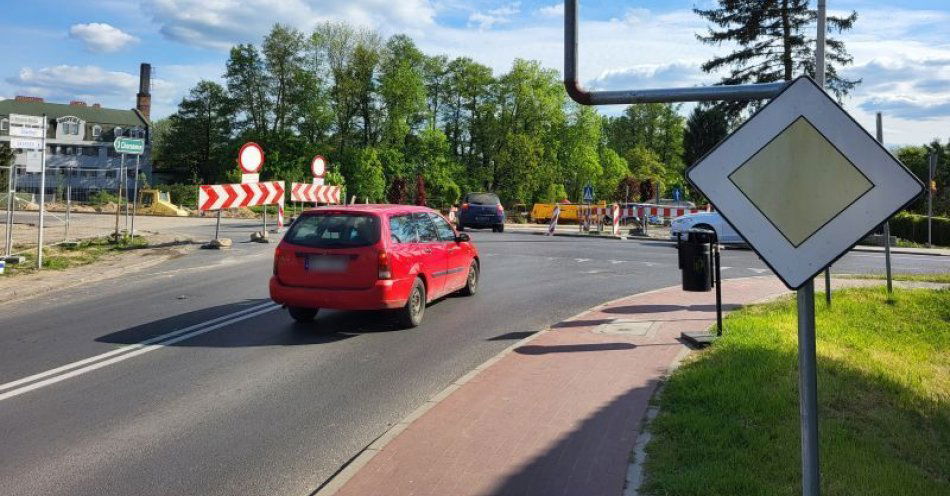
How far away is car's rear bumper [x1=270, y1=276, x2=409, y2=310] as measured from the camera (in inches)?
343

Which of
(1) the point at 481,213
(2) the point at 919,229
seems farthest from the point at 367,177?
(2) the point at 919,229

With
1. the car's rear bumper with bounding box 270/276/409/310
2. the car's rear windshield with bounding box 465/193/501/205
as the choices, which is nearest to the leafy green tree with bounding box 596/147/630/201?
the car's rear windshield with bounding box 465/193/501/205

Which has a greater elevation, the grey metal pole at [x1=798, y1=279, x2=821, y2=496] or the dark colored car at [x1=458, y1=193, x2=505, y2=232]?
the dark colored car at [x1=458, y1=193, x2=505, y2=232]

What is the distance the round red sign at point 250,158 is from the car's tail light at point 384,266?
12.3m

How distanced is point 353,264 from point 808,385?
6.73m

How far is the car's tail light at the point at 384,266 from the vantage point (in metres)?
8.73

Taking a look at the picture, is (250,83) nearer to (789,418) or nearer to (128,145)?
(128,145)

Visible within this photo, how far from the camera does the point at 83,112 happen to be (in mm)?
95875

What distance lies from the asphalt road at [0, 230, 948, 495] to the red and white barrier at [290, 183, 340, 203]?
11.4 metres

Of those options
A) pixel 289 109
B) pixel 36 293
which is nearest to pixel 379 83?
pixel 289 109

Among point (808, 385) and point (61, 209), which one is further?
point (61, 209)

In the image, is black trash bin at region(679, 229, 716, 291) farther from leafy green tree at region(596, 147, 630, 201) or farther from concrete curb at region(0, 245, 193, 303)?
leafy green tree at region(596, 147, 630, 201)

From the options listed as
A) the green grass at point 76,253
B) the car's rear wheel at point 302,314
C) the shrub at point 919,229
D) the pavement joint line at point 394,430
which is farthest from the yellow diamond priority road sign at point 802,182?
the shrub at point 919,229

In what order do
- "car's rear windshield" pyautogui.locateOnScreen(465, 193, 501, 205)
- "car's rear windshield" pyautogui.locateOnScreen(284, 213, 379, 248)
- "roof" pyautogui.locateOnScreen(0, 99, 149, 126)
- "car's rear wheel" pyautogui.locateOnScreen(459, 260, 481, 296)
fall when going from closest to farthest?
"car's rear windshield" pyautogui.locateOnScreen(284, 213, 379, 248)
"car's rear wheel" pyautogui.locateOnScreen(459, 260, 481, 296)
"car's rear windshield" pyautogui.locateOnScreen(465, 193, 501, 205)
"roof" pyautogui.locateOnScreen(0, 99, 149, 126)
